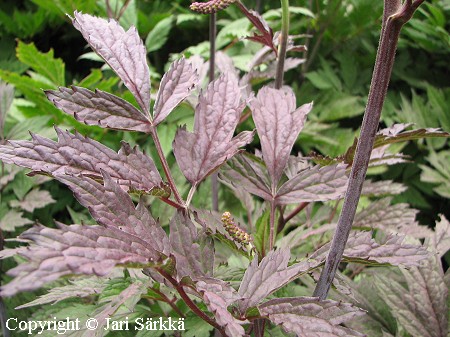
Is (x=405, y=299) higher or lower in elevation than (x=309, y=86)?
lower

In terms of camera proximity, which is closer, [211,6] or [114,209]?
[114,209]

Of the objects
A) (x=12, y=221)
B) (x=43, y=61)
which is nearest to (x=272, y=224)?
(x=12, y=221)

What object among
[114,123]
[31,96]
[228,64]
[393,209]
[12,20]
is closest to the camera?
[114,123]

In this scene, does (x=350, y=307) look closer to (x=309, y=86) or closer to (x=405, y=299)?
(x=405, y=299)

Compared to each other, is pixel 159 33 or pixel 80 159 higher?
pixel 159 33

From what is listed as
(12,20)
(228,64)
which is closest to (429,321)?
(228,64)

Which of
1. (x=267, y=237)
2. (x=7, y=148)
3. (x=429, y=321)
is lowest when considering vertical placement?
(x=429, y=321)

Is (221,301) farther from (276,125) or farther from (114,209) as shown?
(276,125)
